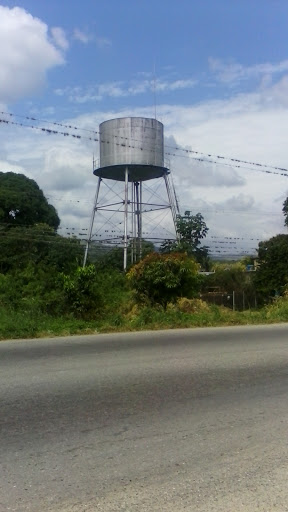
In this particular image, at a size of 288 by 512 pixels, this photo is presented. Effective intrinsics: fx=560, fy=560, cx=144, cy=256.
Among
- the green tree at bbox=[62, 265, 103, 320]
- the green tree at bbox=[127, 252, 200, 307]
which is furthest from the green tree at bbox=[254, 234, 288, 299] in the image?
the green tree at bbox=[62, 265, 103, 320]

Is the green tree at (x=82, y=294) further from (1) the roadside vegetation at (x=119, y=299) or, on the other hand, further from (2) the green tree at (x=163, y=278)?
(2) the green tree at (x=163, y=278)

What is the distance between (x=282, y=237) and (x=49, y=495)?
48.0 metres

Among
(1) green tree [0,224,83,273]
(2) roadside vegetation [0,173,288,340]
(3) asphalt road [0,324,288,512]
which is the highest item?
(1) green tree [0,224,83,273]

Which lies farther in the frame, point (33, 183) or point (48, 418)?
point (33, 183)

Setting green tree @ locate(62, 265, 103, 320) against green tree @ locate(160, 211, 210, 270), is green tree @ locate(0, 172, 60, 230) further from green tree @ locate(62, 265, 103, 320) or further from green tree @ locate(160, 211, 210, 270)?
green tree @ locate(62, 265, 103, 320)

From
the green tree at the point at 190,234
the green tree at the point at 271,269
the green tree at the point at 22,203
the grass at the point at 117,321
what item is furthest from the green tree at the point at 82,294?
the green tree at the point at 22,203

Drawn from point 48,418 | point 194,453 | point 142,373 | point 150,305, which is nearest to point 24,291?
point 150,305

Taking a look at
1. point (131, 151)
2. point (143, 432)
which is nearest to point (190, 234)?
point (131, 151)

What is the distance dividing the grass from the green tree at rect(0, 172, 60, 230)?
3005 cm

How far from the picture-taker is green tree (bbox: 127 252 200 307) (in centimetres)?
2059

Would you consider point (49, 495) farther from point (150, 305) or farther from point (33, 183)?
point (33, 183)

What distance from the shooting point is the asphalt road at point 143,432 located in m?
4.31

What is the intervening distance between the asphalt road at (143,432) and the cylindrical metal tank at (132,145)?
23.5m

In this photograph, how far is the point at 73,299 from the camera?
691 inches
